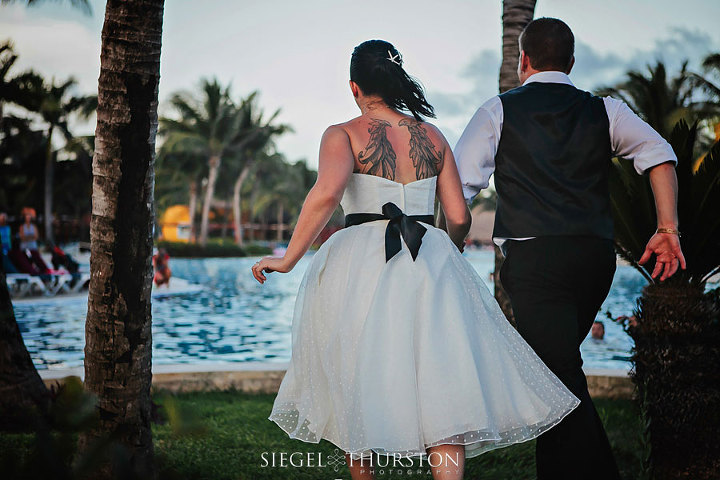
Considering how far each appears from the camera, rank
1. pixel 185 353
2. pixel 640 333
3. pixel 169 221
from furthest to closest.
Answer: pixel 169 221
pixel 185 353
pixel 640 333

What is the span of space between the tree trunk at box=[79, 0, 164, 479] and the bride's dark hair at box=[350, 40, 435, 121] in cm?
94

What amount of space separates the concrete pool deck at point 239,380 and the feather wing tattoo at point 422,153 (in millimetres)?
3636

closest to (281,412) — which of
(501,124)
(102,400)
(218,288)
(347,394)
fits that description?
(347,394)

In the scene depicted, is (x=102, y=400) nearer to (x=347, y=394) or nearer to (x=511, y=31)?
(x=347, y=394)

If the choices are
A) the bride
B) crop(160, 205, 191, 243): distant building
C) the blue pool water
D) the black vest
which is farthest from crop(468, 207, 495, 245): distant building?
the bride

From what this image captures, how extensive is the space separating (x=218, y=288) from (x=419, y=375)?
69.2 ft

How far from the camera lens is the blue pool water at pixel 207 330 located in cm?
1057

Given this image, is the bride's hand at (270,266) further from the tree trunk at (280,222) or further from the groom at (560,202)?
the tree trunk at (280,222)

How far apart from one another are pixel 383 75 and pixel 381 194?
20.8 inches

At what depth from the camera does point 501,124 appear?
2.96m

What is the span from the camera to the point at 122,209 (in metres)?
3.06

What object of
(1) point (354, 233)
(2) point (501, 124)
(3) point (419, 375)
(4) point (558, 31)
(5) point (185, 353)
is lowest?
(5) point (185, 353)

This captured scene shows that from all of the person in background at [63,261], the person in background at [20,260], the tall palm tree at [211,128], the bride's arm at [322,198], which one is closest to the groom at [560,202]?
the bride's arm at [322,198]

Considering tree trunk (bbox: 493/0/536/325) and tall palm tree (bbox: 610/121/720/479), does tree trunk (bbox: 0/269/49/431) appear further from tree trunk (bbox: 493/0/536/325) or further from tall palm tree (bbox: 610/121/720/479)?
tall palm tree (bbox: 610/121/720/479)
